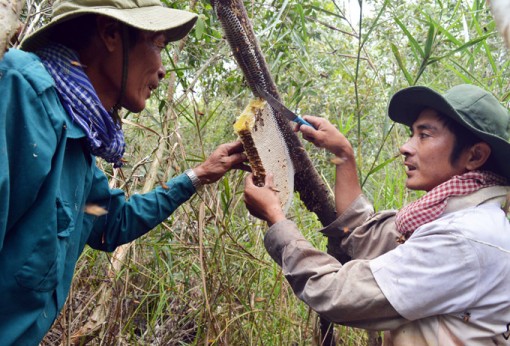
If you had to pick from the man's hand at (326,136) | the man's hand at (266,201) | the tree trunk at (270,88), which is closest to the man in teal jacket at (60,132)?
the tree trunk at (270,88)

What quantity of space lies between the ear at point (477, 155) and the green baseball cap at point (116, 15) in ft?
3.74

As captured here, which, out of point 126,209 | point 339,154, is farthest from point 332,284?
point 126,209

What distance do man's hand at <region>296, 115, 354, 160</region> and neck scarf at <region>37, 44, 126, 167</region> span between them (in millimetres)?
815

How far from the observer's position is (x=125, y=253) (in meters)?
2.61

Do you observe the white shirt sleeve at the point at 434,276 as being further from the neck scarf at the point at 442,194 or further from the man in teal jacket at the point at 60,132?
the man in teal jacket at the point at 60,132

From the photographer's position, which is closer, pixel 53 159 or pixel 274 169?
pixel 53 159

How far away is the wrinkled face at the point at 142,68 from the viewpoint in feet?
5.40

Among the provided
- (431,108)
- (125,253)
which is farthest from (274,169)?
(125,253)

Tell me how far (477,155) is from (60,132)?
1448 mm

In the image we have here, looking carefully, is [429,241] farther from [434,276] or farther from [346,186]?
[346,186]

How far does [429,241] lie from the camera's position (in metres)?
1.52

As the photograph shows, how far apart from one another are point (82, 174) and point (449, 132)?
53.1 inches


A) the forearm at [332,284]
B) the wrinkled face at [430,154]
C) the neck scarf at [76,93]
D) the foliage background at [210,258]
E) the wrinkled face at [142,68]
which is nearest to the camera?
the neck scarf at [76,93]

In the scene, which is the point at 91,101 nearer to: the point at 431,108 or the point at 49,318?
the point at 49,318
